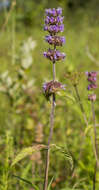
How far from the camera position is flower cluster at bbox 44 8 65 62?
1.13m

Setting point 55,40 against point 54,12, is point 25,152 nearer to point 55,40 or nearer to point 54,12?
point 55,40

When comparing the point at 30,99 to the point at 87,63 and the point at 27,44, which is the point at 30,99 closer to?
the point at 27,44

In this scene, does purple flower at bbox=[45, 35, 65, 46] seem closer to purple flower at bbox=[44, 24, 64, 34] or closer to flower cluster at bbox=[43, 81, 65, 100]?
purple flower at bbox=[44, 24, 64, 34]

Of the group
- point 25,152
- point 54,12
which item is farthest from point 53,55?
point 25,152

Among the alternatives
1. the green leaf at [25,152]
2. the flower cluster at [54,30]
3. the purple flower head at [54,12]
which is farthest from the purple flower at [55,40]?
the green leaf at [25,152]

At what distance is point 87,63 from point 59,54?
12.6 feet

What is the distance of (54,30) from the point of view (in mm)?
1135

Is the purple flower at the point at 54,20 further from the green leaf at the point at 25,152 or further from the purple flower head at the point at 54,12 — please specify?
the green leaf at the point at 25,152

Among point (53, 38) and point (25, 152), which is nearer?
point (25, 152)

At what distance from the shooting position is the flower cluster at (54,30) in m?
1.13

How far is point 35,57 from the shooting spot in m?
5.96

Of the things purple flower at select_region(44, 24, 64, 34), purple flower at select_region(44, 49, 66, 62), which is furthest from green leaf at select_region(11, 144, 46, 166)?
purple flower at select_region(44, 24, 64, 34)

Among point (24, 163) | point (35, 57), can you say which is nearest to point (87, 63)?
point (35, 57)

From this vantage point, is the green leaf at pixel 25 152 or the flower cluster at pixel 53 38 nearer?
the green leaf at pixel 25 152
